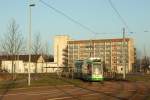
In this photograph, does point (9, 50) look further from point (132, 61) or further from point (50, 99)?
point (132, 61)

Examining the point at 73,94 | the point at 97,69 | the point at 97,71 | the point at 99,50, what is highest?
the point at 99,50

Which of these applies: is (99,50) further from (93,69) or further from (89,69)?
(93,69)

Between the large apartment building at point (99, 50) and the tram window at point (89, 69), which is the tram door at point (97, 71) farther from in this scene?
the large apartment building at point (99, 50)

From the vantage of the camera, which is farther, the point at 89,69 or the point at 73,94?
the point at 89,69

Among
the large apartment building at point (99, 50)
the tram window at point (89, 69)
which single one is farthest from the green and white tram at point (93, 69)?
the large apartment building at point (99, 50)

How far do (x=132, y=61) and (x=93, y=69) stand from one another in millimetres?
113560

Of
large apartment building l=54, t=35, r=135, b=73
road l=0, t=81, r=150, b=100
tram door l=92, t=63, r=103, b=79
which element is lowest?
road l=0, t=81, r=150, b=100

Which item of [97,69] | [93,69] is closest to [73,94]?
[93,69]

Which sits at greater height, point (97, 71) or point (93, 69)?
point (93, 69)

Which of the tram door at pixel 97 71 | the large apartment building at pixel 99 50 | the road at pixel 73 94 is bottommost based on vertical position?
the road at pixel 73 94

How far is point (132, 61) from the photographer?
16200 cm

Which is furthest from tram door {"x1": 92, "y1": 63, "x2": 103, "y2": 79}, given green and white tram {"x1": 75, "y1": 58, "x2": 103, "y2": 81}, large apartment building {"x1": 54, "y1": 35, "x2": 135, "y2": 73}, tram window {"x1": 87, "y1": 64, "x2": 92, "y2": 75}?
large apartment building {"x1": 54, "y1": 35, "x2": 135, "y2": 73}

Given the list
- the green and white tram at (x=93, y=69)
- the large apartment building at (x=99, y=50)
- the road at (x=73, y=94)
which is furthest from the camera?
the large apartment building at (x=99, y=50)

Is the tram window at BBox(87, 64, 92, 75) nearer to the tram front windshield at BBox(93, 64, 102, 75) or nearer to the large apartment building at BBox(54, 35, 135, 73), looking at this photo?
the tram front windshield at BBox(93, 64, 102, 75)
